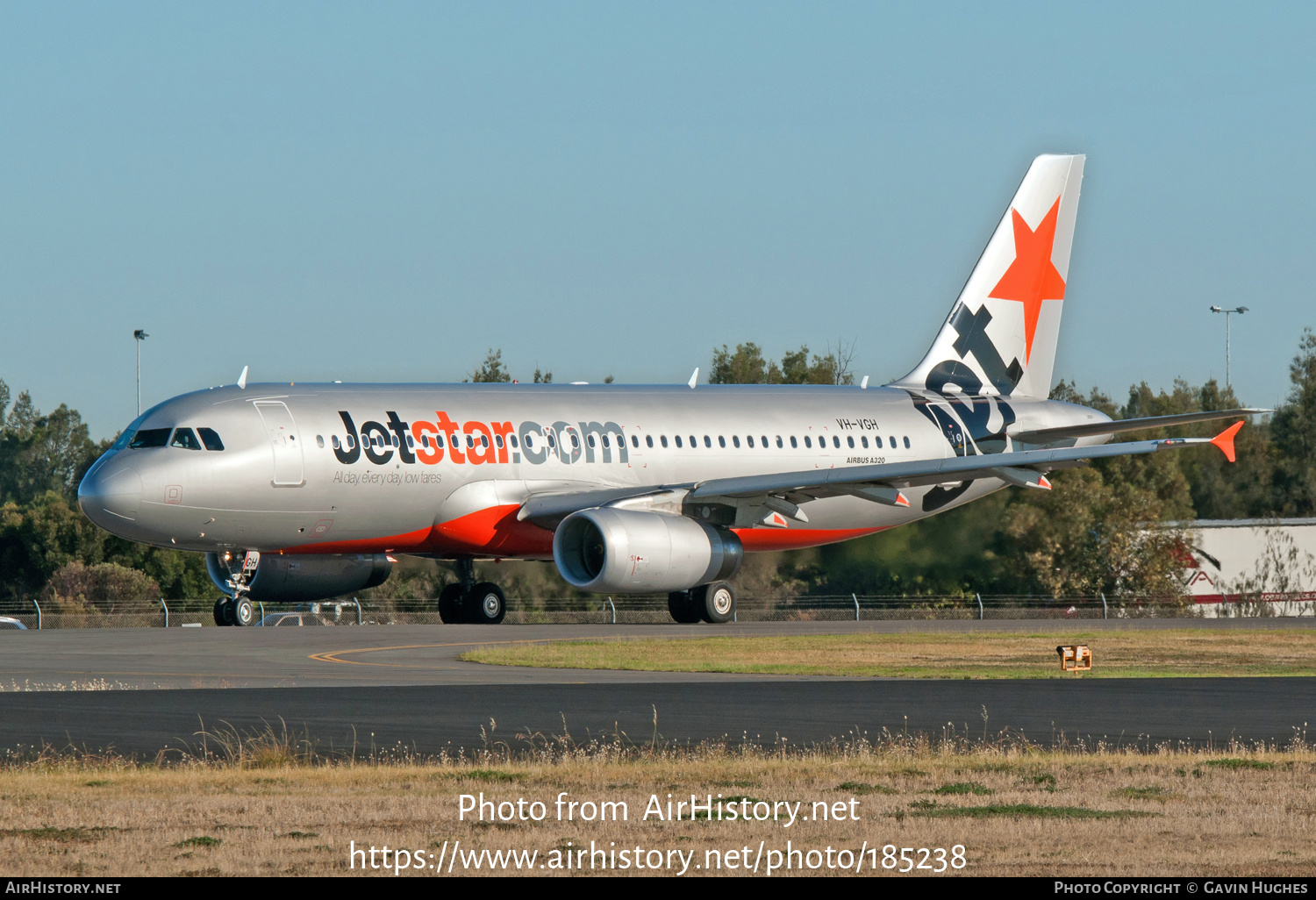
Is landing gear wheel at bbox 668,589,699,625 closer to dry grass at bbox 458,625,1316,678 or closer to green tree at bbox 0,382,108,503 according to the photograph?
dry grass at bbox 458,625,1316,678

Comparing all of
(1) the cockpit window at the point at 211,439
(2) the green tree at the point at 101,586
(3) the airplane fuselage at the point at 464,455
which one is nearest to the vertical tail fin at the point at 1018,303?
(3) the airplane fuselage at the point at 464,455

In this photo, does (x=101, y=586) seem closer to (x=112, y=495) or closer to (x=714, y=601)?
(x=112, y=495)

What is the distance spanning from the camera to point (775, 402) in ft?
132

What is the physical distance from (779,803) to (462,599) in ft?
86.9

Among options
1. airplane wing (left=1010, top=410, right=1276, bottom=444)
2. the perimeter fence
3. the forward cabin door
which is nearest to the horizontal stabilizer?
airplane wing (left=1010, top=410, right=1276, bottom=444)

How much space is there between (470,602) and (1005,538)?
14.4 metres

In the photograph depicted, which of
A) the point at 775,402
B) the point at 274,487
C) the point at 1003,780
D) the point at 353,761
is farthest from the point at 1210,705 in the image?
the point at 775,402

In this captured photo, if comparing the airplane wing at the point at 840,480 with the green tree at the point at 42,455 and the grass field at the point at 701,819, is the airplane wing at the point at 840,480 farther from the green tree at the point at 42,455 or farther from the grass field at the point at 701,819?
the green tree at the point at 42,455

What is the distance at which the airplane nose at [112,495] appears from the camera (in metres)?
31.8

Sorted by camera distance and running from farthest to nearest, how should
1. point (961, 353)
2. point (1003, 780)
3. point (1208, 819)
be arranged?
point (961, 353) → point (1003, 780) → point (1208, 819)

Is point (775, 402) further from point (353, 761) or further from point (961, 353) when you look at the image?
point (353, 761)

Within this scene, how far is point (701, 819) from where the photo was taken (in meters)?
11.0

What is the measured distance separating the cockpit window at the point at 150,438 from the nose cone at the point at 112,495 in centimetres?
67

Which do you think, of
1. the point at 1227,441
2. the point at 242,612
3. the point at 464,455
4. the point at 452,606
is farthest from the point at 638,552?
the point at 1227,441
